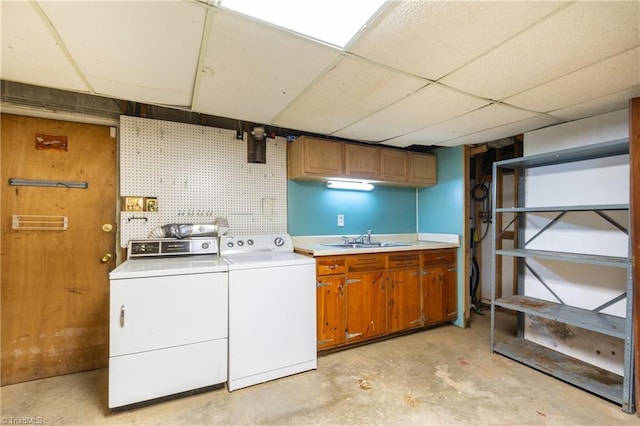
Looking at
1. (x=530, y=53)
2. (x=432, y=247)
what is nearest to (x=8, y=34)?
(x=530, y=53)

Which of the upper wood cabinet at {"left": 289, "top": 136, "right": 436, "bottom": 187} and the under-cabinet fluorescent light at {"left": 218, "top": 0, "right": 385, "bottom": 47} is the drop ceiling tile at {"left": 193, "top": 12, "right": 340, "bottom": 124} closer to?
the under-cabinet fluorescent light at {"left": 218, "top": 0, "right": 385, "bottom": 47}

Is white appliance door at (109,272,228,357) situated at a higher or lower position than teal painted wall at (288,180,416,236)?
lower

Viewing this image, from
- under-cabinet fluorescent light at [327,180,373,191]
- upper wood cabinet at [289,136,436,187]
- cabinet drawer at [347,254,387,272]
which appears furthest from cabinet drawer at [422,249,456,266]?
under-cabinet fluorescent light at [327,180,373,191]

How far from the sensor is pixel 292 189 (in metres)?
3.21

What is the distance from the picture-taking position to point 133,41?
1440 millimetres

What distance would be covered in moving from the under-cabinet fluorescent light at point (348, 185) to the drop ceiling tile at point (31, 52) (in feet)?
7.66

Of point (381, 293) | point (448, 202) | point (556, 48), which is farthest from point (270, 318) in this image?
point (448, 202)

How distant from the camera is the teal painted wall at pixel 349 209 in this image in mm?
3256

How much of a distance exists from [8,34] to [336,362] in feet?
10.2

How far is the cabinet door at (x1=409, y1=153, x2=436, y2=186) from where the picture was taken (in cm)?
364

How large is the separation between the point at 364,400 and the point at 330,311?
814 mm

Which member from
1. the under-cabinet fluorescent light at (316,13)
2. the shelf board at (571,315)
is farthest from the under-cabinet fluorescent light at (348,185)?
the under-cabinet fluorescent light at (316,13)

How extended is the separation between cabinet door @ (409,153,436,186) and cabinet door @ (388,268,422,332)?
1.21 meters

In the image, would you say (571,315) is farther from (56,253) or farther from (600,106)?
(56,253)
